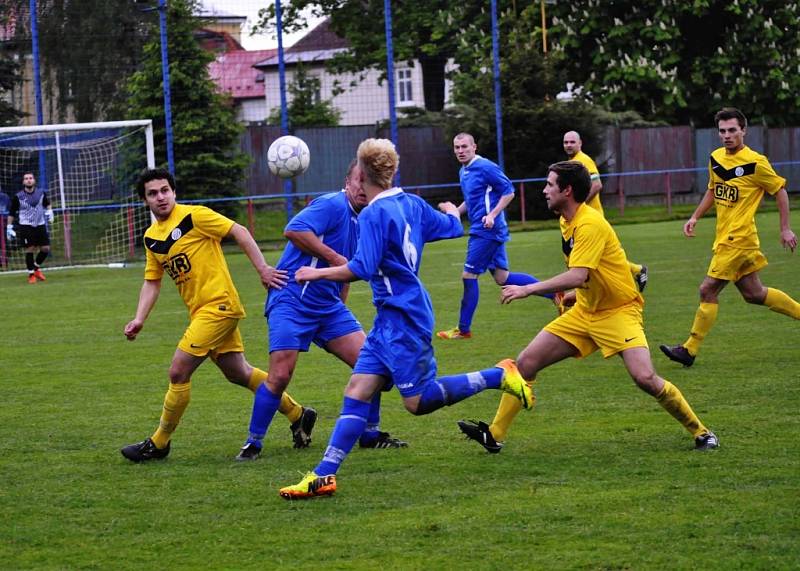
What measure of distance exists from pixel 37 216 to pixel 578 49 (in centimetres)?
2221

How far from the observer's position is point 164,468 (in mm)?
7113

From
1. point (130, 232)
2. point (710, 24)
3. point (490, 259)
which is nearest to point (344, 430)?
point (490, 259)

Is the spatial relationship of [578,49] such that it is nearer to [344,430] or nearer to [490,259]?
[490,259]

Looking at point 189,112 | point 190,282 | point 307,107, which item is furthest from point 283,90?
point 190,282

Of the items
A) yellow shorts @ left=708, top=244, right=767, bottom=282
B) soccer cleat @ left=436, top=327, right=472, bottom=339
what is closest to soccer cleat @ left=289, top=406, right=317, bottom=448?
yellow shorts @ left=708, top=244, right=767, bottom=282

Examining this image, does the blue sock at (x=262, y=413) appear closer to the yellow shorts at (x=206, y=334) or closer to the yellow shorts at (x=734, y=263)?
the yellow shorts at (x=206, y=334)

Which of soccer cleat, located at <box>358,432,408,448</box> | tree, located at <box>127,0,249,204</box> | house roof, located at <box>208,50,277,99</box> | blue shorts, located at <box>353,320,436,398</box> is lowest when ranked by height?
soccer cleat, located at <box>358,432,408,448</box>

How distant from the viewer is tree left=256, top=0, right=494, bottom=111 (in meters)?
38.0

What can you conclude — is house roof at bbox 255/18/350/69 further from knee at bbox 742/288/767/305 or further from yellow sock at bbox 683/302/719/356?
yellow sock at bbox 683/302/719/356

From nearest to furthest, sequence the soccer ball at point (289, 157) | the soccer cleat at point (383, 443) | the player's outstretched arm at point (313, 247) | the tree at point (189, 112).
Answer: the player's outstretched arm at point (313, 247)
the soccer cleat at point (383, 443)
the soccer ball at point (289, 157)
the tree at point (189, 112)

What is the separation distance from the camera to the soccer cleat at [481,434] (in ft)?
22.9

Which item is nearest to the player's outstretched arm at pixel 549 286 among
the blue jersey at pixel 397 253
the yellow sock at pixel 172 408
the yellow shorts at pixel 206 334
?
the blue jersey at pixel 397 253

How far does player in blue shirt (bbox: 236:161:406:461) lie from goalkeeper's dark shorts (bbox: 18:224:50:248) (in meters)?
15.6

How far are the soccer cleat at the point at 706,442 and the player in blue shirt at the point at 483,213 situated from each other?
6024 millimetres
